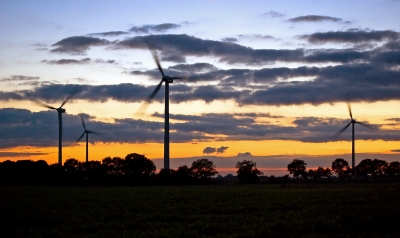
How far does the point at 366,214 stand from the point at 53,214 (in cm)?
2370

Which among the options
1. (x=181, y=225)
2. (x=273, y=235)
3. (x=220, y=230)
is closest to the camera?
(x=273, y=235)

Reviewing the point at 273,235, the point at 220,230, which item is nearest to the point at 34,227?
the point at 220,230

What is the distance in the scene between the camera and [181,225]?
1205 inches

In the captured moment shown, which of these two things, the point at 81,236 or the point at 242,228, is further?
the point at 242,228

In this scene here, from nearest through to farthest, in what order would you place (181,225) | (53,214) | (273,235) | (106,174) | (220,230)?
(273,235)
(220,230)
(181,225)
(53,214)
(106,174)

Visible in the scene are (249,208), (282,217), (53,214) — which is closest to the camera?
(282,217)

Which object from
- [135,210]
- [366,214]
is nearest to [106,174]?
[135,210]

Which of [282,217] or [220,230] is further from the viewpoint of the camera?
[282,217]

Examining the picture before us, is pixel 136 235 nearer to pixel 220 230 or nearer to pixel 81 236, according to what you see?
pixel 81 236

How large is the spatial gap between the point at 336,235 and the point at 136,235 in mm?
10624

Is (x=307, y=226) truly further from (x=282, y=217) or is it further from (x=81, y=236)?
(x=81, y=236)

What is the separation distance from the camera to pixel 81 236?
26.7 m

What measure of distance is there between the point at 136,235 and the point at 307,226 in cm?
998

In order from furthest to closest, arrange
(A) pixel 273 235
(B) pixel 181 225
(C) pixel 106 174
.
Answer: (C) pixel 106 174, (B) pixel 181 225, (A) pixel 273 235
